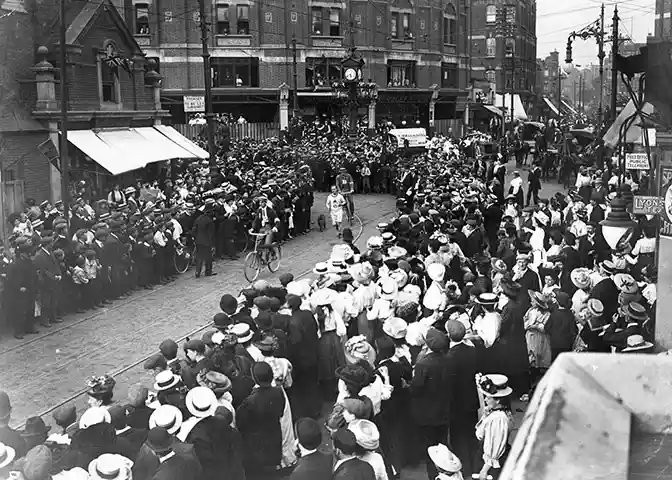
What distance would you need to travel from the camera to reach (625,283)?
11.4m

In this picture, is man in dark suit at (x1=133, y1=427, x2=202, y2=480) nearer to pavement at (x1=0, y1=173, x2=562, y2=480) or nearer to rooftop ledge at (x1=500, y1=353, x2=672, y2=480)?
pavement at (x1=0, y1=173, x2=562, y2=480)

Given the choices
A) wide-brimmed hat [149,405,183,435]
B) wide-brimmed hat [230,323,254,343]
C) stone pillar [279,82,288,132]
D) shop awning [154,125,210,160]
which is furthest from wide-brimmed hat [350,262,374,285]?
stone pillar [279,82,288,132]

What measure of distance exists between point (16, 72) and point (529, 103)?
2722 inches

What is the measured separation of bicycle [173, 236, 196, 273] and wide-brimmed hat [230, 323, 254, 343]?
431 inches

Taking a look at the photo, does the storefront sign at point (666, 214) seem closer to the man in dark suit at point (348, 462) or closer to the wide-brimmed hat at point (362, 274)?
the wide-brimmed hat at point (362, 274)

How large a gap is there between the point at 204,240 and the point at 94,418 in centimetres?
1281

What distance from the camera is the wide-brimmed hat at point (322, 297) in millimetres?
10719

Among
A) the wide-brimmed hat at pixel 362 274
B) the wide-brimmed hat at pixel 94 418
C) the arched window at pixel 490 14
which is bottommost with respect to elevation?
the wide-brimmed hat at pixel 94 418

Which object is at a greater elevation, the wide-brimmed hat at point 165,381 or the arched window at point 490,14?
the arched window at point 490,14

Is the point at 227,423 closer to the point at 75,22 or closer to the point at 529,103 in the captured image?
the point at 75,22

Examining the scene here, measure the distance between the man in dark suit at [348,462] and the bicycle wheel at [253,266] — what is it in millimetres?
13058

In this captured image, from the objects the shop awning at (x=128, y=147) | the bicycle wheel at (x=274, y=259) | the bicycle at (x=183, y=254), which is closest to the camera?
the bicycle at (x=183, y=254)

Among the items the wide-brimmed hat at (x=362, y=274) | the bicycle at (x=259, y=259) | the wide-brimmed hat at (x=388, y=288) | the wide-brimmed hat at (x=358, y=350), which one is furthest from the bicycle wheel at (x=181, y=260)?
the wide-brimmed hat at (x=358, y=350)

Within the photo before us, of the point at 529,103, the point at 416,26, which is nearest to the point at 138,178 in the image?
the point at 416,26
